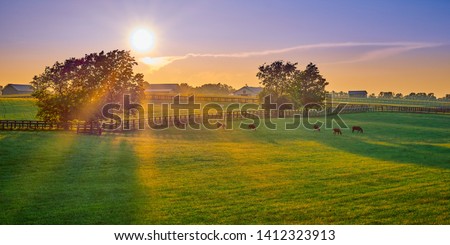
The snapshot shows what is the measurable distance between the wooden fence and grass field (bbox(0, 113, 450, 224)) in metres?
2.06

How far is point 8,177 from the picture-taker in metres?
13.4

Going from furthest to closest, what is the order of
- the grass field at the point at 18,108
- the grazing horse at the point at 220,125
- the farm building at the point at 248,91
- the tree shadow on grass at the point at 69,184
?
the farm building at the point at 248,91
the grass field at the point at 18,108
the grazing horse at the point at 220,125
the tree shadow on grass at the point at 69,184

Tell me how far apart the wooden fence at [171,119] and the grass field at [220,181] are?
2064 mm

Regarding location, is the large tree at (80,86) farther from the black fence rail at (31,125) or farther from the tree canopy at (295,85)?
the tree canopy at (295,85)

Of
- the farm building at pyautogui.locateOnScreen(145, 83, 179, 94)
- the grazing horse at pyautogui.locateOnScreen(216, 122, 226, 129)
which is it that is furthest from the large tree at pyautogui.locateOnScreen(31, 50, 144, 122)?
the farm building at pyautogui.locateOnScreen(145, 83, 179, 94)

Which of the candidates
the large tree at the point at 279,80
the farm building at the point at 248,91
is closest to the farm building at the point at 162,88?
the farm building at the point at 248,91

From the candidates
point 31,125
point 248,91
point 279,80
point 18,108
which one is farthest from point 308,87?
point 18,108

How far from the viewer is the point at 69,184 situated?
41.5 feet

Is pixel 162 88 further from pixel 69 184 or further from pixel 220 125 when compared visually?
pixel 69 184

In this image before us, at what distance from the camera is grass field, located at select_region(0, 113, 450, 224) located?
32.6 ft

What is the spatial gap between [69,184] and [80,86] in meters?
14.7

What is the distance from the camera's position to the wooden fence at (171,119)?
2603 centimetres

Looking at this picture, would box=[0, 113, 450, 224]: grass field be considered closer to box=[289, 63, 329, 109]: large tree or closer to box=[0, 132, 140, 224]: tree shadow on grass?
box=[0, 132, 140, 224]: tree shadow on grass
